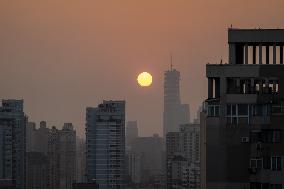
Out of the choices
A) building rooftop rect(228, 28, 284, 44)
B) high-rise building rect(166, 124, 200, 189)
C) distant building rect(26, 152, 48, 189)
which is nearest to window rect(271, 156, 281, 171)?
building rooftop rect(228, 28, 284, 44)

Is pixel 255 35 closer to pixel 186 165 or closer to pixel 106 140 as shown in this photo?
pixel 186 165

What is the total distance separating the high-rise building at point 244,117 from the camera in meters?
33.4

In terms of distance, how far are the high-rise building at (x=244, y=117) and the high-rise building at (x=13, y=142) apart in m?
131

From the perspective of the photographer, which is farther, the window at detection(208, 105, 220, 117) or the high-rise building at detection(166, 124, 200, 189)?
the high-rise building at detection(166, 124, 200, 189)

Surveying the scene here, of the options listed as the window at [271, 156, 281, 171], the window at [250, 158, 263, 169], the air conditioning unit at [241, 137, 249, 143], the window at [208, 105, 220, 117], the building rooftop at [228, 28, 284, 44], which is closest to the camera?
the window at [271, 156, 281, 171]

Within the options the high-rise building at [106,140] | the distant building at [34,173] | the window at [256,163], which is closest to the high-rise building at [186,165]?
the high-rise building at [106,140]

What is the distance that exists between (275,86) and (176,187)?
13793 centimetres

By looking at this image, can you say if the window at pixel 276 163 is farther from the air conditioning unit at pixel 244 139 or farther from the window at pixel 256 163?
the air conditioning unit at pixel 244 139

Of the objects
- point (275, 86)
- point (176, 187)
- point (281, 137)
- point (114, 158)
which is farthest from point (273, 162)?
point (114, 158)

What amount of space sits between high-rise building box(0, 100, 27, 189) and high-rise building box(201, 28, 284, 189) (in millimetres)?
131373

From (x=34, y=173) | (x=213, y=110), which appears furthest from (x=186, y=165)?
(x=213, y=110)

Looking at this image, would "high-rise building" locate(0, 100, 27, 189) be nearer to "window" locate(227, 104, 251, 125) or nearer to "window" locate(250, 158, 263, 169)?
"window" locate(227, 104, 251, 125)

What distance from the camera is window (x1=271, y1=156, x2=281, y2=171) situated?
32406 millimetres

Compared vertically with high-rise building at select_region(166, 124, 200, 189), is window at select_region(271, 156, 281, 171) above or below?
above
